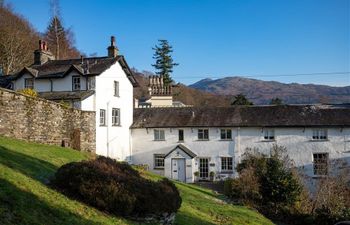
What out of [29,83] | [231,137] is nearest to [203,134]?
[231,137]

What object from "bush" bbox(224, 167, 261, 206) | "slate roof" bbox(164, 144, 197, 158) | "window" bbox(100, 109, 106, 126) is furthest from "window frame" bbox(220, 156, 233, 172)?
"window" bbox(100, 109, 106, 126)

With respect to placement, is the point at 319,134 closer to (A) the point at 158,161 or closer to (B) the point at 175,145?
(B) the point at 175,145

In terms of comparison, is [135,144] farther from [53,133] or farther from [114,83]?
[53,133]

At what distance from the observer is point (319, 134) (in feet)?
119

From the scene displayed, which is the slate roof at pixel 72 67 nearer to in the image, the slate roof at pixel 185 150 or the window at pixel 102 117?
the window at pixel 102 117

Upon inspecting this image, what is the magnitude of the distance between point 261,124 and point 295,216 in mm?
13563

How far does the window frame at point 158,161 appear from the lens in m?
39.4

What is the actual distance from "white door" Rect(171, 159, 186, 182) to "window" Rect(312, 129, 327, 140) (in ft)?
42.8

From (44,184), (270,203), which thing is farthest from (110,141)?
(44,184)

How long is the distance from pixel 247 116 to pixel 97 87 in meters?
15.5

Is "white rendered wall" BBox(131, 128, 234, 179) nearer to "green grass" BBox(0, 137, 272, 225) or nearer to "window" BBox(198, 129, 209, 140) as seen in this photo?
"window" BBox(198, 129, 209, 140)

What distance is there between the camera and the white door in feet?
124

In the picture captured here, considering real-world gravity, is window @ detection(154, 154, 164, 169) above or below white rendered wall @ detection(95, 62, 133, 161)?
below

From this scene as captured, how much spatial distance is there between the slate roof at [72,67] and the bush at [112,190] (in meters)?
21.8
